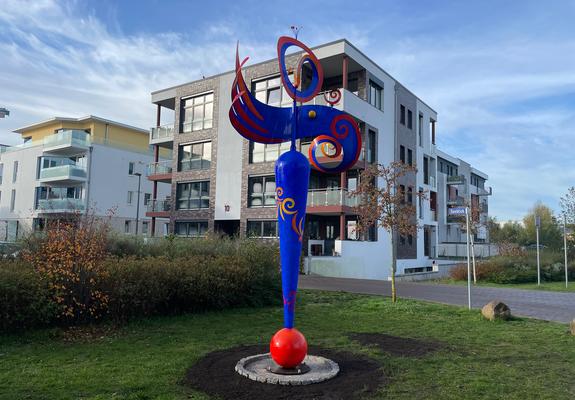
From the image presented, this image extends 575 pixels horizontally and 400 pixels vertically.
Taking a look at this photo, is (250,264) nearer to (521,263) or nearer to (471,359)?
(471,359)

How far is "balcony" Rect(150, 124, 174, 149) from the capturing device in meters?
34.5

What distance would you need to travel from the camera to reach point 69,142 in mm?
41844

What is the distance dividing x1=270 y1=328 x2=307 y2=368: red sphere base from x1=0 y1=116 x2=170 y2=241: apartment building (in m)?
35.4

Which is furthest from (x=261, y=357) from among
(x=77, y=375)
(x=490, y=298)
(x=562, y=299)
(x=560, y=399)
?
(x=562, y=299)

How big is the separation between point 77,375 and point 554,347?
7183mm

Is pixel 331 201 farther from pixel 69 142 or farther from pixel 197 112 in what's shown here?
pixel 69 142

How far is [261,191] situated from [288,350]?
22182 millimetres

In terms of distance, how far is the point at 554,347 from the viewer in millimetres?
7770

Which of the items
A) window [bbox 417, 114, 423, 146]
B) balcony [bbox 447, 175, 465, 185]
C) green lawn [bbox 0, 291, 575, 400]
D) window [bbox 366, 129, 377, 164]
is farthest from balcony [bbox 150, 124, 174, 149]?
balcony [bbox 447, 175, 465, 185]

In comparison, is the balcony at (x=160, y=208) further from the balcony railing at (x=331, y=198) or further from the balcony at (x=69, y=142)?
the balcony at (x=69, y=142)

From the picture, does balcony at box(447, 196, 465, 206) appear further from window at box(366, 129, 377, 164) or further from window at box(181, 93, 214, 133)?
window at box(181, 93, 214, 133)

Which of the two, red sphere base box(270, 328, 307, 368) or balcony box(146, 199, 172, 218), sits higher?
balcony box(146, 199, 172, 218)

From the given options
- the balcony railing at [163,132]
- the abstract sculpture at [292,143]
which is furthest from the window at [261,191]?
the abstract sculpture at [292,143]

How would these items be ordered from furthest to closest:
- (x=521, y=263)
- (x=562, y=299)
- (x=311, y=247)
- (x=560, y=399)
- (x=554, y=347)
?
(x=311, y=247)
(x=521, y=263)
(x=562, y=299)
(x=554, y=347)
(x=560, y=399)
